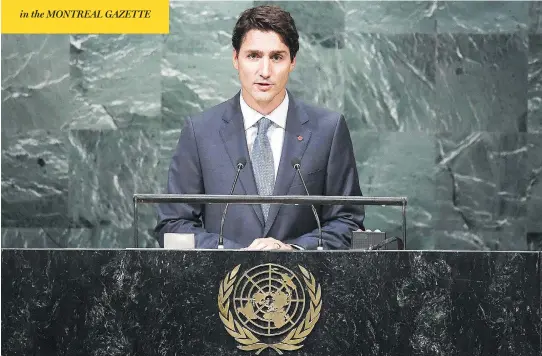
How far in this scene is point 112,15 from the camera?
673 centimetres

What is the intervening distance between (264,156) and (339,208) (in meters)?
0.40

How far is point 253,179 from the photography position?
15.8ft

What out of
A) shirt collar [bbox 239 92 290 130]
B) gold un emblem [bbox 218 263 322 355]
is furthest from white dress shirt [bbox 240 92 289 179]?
gold un emblem [bbox 218 263 322 355]

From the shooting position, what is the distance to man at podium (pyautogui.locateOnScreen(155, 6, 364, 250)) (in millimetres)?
4805

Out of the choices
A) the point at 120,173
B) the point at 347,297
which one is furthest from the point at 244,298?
the point at 120,173

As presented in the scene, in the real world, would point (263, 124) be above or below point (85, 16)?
below

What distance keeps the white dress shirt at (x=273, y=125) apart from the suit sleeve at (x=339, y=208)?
24cm

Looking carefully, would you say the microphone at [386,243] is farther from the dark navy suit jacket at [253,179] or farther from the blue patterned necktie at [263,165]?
the blue patterned necktie at [263,165]

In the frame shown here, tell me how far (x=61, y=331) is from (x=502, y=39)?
4.10 m

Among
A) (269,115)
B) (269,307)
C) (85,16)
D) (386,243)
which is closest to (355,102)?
(85,16)

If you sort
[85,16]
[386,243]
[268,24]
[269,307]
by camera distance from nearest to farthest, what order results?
[269,307] < [386,243] < [268,24] < [85,16]

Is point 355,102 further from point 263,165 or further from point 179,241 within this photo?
point 179,241

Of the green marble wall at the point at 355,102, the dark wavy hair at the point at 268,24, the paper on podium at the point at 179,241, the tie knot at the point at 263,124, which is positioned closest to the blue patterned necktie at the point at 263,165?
the tie knot at the point at 263,124

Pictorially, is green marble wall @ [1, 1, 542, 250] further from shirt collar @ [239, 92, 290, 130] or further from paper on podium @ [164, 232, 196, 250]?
paper on podium @ [164, 232, 196, 250]
